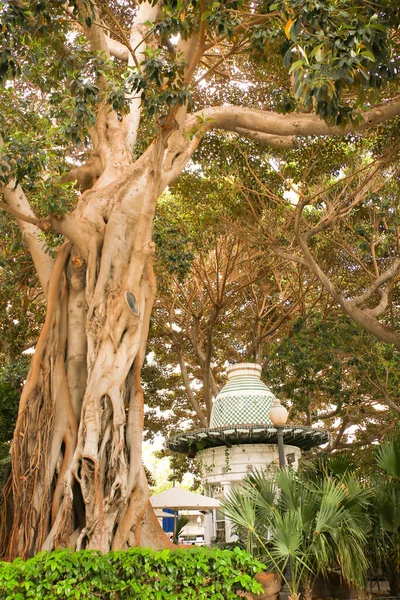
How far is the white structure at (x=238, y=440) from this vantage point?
10102mm

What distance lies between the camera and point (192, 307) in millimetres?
16906

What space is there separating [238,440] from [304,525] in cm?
390

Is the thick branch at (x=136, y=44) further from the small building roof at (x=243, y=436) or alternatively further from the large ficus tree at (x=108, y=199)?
the small building roof at (x=243, y=436)

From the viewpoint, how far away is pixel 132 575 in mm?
5574

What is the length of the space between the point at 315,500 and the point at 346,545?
59cm

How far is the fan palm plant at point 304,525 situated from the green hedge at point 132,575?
580 millimetres

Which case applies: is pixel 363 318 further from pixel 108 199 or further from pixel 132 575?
pixel 132 575

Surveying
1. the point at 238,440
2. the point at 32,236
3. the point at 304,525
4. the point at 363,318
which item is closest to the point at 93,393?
→ the point at 304,525

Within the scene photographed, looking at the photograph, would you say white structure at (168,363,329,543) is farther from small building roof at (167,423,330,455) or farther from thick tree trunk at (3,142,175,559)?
thick tree trunk at (3,142,175,559)

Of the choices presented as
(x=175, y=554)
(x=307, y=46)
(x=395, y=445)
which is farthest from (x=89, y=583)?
(x=307, y=46)

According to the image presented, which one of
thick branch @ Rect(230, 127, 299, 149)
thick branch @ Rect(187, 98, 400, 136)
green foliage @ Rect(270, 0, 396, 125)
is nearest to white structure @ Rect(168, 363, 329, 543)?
thick branch @ Rect(230, 127, 299, 149)

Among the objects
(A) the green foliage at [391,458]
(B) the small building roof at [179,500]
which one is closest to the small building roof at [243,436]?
(B) the small building roof at [179,500]

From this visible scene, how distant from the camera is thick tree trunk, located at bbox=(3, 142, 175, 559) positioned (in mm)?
6230

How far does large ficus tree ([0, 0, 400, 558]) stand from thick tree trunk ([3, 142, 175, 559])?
0.02 m
